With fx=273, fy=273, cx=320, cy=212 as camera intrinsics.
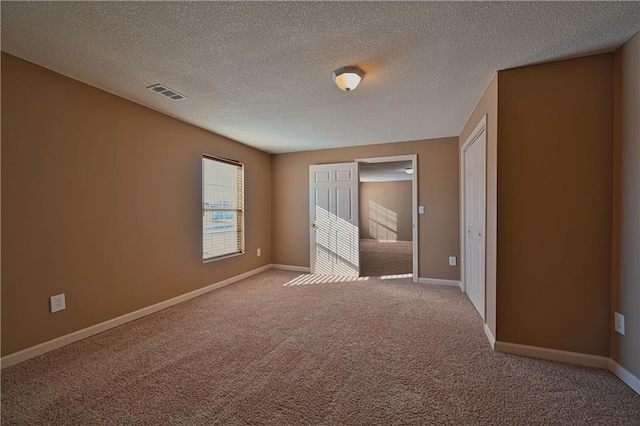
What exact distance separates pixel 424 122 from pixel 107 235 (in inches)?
151

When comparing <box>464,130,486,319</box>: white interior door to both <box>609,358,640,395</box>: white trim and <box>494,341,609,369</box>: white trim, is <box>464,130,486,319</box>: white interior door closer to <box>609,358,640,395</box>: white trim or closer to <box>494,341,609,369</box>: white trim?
<box>494,341,609,369</box>: white trim

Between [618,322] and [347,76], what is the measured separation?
2686mm

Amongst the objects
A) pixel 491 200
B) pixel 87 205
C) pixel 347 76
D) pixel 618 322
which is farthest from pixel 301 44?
pixel 618 322

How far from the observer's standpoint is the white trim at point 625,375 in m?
1.75

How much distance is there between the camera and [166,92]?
265cm

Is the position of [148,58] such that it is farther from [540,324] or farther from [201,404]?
[540,324]

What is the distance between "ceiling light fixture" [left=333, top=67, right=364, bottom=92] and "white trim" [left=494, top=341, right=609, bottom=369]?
2.46 meters

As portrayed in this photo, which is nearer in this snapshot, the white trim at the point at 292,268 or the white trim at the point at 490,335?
the white trim at the point at 490,335

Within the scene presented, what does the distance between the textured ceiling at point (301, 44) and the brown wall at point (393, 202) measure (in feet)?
22.8

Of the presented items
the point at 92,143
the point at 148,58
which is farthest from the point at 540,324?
the point at 92,143

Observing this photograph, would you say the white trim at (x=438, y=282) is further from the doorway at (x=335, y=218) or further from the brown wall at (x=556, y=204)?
the brown wall at (x=556, y=204)

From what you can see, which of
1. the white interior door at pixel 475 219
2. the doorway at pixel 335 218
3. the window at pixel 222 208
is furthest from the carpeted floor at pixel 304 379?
the doorway at pixel 335 218

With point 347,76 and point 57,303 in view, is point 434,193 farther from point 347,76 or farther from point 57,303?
point 57,303

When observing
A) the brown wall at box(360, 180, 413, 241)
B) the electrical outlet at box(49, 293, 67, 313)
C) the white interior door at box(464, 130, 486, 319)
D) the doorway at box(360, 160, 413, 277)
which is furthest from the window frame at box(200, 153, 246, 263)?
the brown wall at box(360, 180, 413, 241)
